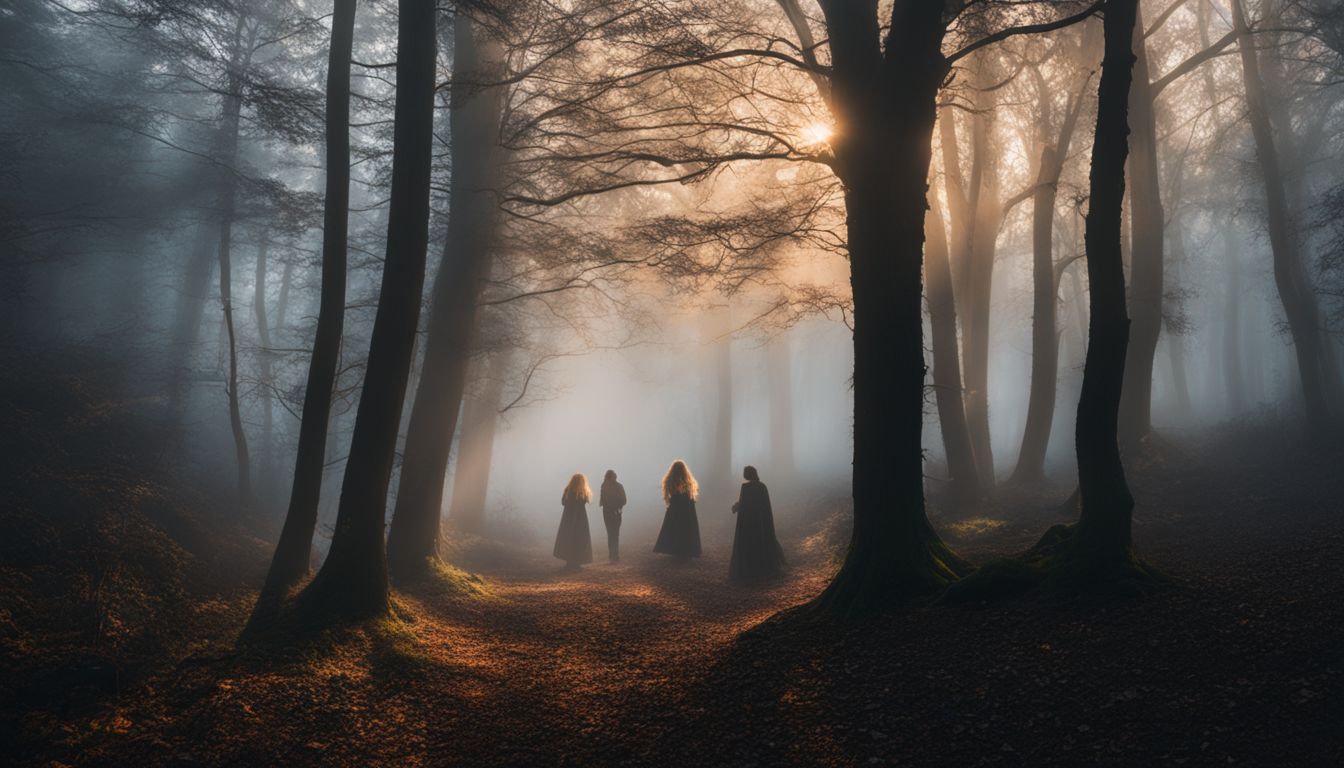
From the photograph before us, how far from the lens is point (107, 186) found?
1677 cm

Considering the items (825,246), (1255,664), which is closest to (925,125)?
(825,246)

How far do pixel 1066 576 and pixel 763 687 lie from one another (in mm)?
2641

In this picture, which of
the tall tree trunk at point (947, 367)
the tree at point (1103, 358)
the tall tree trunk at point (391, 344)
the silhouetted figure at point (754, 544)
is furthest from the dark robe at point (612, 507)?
the tree at point (1103, 358)

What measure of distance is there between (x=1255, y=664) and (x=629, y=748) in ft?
12.6

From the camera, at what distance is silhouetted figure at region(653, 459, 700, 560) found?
593 inches

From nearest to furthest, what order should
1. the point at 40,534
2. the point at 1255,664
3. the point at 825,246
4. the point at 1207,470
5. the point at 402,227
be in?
the point at 1255,664 → the point at 402,227 → the point at 40,534 → the point at 825,246 → the point at 1207,470

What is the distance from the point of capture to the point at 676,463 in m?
15.4

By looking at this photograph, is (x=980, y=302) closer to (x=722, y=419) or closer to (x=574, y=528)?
(x=574, y=528)

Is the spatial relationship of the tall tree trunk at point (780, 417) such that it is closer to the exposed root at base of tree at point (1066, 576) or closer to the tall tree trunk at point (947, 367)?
the tall tree trunk at point (947, 367)

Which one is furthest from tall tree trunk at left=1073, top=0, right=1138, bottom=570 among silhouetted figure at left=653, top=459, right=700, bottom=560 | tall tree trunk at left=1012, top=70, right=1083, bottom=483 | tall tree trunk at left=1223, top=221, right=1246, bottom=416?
tall tree trunk at left=1223, top=221, right=1246, bottom=416

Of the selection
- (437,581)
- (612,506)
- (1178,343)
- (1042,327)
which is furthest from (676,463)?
(1178,343)

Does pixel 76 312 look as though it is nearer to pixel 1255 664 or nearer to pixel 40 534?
pixel 40 534

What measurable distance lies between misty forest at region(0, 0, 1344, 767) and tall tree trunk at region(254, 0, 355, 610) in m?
0.06

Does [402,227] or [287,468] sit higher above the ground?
[402,227]
